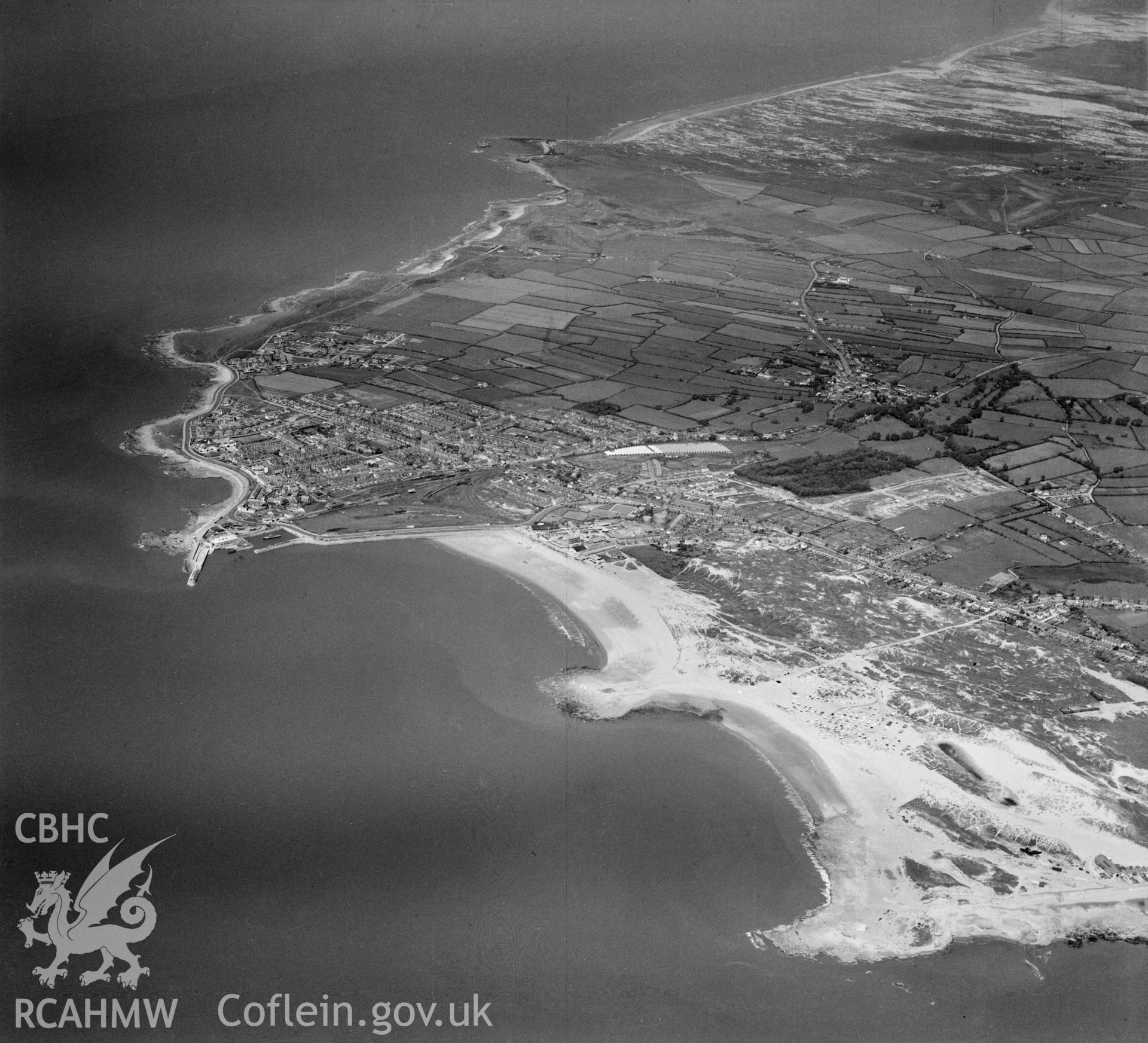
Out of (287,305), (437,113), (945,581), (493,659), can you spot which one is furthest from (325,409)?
(437,113)

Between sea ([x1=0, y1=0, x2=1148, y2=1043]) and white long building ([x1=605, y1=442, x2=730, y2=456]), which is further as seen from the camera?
white long building ([x1=605, y1=442, x2=730, y2=456])

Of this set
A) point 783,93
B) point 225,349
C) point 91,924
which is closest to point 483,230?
point 225,349

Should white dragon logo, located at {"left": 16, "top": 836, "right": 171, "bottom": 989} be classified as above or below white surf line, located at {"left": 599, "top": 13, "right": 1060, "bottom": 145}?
below

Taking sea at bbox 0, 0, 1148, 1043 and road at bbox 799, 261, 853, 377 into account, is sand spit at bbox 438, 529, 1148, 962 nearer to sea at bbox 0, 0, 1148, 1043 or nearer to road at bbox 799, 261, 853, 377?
sea at bbox 0, 0, 1148, 1043

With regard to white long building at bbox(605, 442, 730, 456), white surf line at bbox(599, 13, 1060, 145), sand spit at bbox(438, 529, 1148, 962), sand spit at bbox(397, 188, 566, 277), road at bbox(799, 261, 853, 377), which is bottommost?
sand spit at bbox(438, 529, 1148, 962)

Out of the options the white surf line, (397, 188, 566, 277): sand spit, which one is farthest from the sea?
the white surf line

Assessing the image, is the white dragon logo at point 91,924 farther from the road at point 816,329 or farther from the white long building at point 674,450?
the road at point 816,329

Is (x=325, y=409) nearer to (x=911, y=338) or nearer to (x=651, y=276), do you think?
(x=651, y=276)

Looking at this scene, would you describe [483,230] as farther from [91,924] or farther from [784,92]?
[91,924]
